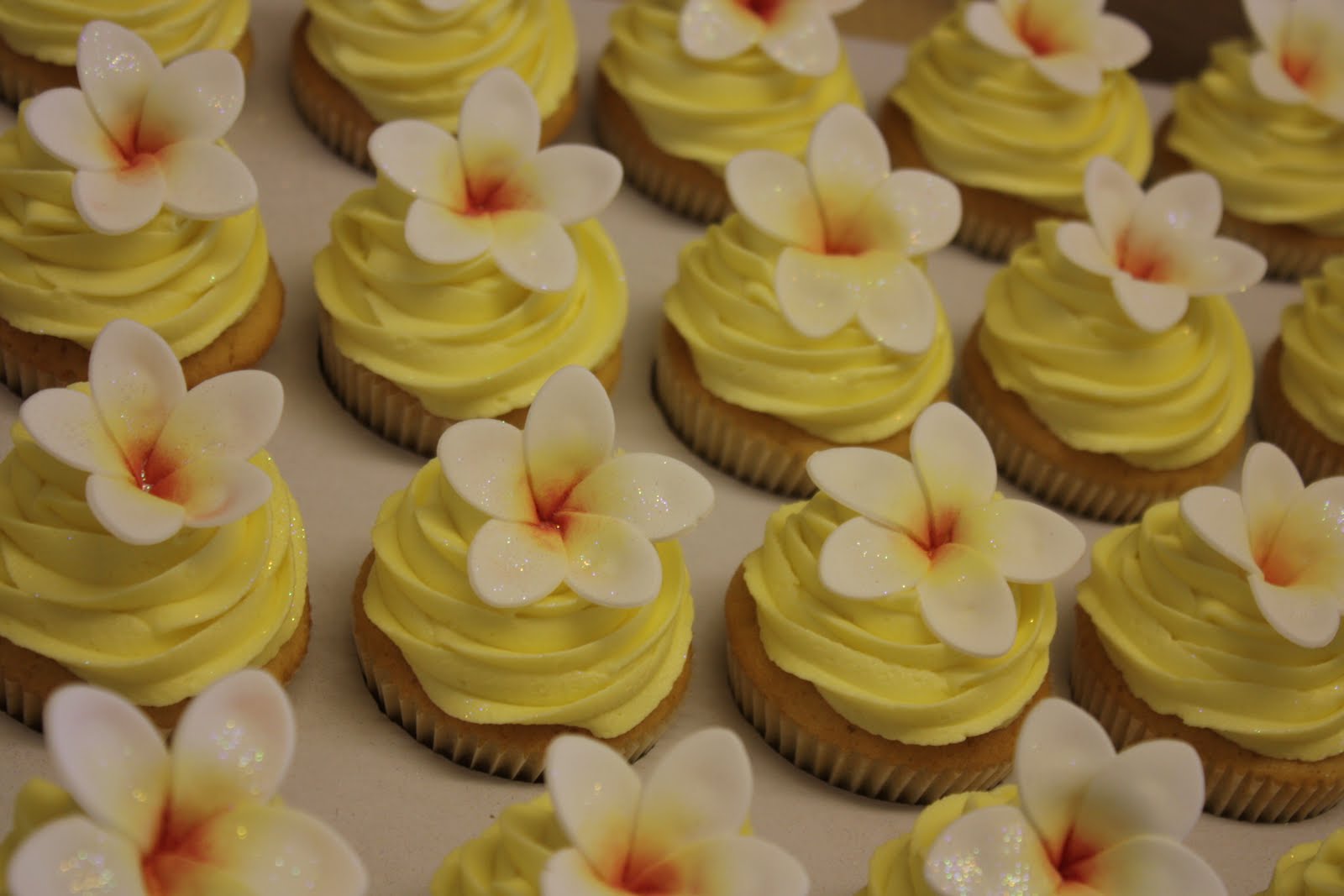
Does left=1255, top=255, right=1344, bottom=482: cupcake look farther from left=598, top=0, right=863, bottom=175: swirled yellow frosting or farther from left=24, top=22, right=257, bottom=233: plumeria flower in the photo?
left=24, top=22, right=257, bottom=233: plumeria flower

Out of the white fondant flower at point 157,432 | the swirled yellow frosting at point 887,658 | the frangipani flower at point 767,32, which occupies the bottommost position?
the swirled yellow frosting at point 887,658

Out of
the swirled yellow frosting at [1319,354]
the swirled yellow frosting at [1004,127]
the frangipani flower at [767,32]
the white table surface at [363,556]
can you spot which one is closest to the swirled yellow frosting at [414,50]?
the white table surface at [363,556]

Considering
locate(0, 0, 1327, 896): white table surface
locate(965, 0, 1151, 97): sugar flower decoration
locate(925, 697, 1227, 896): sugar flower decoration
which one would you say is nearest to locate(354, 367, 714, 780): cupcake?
locate(0, 0, 1327, 896): white table surface

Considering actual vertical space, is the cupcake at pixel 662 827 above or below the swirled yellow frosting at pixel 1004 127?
below

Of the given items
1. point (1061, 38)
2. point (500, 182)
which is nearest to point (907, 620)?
point (500, 182)

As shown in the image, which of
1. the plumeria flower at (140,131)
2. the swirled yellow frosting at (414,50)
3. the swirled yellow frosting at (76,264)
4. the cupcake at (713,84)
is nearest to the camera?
the plumeria flower at (140,131)

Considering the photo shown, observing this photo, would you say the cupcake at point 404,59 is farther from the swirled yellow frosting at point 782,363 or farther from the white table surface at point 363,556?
the swirled yellow frosting at point 782,363

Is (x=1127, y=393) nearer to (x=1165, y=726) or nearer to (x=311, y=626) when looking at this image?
(x=1165, y=726)
